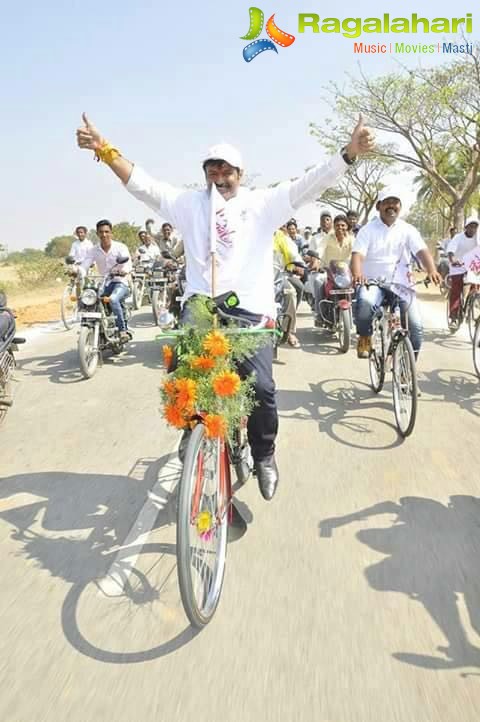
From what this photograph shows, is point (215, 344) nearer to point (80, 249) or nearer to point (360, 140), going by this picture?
point (360, 140)

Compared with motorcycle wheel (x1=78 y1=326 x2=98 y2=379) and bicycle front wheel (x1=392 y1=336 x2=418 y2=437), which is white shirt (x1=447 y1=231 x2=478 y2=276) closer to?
bicycle front wheel (x1=392 y1=336 x2=418 y2=437)

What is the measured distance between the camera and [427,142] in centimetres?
2261

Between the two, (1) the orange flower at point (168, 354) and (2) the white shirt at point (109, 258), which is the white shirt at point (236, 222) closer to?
(1) the orange flower at point (168, 354)

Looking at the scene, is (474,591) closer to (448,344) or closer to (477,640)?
(477,640)

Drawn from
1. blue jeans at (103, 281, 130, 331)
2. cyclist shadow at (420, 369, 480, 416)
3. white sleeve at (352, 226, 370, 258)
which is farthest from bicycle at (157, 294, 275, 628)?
blue jeans at (103, 281, 130, 331)

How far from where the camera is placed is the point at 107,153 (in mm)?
3070

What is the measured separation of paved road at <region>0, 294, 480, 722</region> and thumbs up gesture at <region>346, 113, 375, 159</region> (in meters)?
2.22

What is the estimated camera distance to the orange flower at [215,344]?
276 centimetres

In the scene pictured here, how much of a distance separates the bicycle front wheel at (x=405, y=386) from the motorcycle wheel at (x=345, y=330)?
2845 mm

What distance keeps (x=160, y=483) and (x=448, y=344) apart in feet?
20.5

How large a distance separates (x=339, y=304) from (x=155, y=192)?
501 centimetres

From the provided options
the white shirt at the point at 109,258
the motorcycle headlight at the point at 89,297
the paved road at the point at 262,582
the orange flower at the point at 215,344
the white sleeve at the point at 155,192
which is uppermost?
the white sleeve at the point at 155,192

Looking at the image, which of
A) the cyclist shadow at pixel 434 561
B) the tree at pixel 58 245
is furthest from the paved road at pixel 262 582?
the tree at pixel 58 245

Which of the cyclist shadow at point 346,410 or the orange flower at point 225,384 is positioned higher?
the orange flower at point 225,384
